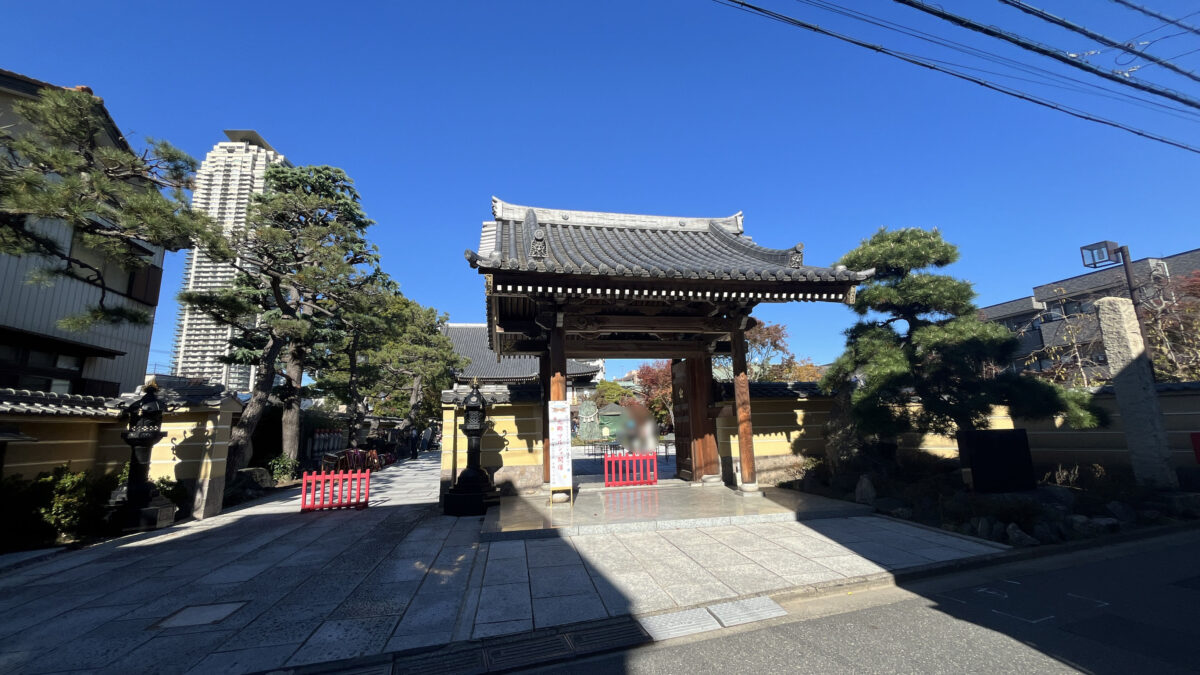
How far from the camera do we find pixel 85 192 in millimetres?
6348

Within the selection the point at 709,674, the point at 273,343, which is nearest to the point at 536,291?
the point at 709,674

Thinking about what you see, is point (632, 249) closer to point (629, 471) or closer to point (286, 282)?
point (629, 471)

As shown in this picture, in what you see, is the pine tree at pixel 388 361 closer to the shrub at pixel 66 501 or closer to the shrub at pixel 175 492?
the shrub at pixel 175 492

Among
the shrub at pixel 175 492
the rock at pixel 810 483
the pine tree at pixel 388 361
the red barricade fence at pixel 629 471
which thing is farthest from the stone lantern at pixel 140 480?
the rock at pixel 810 483

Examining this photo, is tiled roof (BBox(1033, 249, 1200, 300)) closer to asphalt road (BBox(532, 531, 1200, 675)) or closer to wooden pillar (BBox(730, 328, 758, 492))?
wooden pillar (BBox(730, 328, 758, 492))

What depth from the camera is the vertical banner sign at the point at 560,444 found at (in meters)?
7.66

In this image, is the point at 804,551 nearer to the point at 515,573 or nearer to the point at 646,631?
the point at 646,631

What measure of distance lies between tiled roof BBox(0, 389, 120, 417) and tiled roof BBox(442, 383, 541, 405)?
5.54 meters

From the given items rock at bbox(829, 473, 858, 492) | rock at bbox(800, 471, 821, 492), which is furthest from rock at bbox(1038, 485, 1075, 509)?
rock at bbox(800, 471, 821, 492)

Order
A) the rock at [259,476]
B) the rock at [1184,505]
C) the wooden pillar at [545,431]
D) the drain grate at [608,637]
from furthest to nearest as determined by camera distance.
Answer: the rock at [259,476]
the wooden pillar at [545,431]
the rock at [1184,505]
the drain grate at [608,637]

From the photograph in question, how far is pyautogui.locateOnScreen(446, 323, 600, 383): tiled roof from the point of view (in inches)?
1016

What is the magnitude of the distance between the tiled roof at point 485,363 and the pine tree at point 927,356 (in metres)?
16.2

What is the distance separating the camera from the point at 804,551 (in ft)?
17.6

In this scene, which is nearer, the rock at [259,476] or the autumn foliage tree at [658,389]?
the rock at [259,476]
